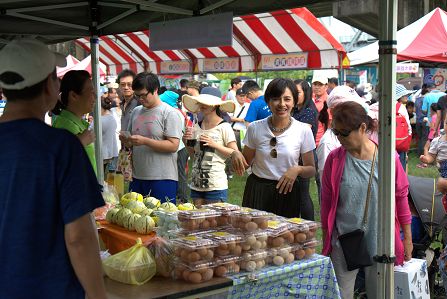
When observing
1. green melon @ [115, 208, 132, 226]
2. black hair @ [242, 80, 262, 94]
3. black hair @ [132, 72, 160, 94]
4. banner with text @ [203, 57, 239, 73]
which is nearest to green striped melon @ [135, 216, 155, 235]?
green melon @ [115, 208, 132, 226]

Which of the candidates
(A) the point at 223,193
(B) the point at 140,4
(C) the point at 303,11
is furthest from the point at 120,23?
(C) the point at 303,11

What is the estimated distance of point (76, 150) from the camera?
6.01 ft

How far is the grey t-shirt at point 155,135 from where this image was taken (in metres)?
4.77

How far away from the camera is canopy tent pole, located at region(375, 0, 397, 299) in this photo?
2.94 metres

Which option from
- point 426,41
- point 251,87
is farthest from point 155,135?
point 426,41

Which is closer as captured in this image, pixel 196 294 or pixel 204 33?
pixel 196 294

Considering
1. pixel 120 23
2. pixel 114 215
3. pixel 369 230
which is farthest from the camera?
pixel 120 23

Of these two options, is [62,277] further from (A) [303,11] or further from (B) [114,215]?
(A) [303,11]

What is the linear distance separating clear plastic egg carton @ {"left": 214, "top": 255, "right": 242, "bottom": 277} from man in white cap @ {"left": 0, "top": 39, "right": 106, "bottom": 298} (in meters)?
0.89

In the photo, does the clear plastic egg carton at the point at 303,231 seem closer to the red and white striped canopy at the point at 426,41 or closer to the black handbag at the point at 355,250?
the black handbag at the point at 355,250

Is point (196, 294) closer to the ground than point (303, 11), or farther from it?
closer to the ground

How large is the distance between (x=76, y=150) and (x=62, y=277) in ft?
1.44

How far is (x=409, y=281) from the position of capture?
3268 millimetres

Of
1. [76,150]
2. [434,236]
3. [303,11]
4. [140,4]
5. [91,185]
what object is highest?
[303,11]
